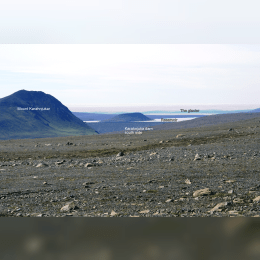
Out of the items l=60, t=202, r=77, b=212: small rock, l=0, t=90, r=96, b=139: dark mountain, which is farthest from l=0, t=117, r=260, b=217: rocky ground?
l=0, t=90, r=96, b=139: dark mountain

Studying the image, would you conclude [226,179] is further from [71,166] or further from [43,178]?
[71,166]

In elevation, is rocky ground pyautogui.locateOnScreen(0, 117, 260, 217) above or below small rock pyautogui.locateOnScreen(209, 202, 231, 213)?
below

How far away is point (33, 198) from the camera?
271 inches

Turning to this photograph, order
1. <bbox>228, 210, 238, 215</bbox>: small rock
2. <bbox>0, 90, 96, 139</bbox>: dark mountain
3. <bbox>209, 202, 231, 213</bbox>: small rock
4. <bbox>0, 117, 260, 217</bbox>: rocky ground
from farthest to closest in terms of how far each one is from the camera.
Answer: <bbox>0, 90, 96, 139</bbox>: dark mountain → <bbox>0, 117, 260, 217</bbox>: rocky ground → <bbox>209, 202, 231, 213</bbox>: small rock → <bbox>228, 210, 238, 215</bbox>: small rock

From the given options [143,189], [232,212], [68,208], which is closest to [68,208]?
[68,208]

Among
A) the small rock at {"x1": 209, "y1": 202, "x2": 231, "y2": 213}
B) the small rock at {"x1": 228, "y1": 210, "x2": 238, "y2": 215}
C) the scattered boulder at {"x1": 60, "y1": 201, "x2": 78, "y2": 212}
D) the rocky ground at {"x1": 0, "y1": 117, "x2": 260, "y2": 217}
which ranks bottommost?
the rocky ground at {"x1": 0, "y1": 117, "x2": 260, "y2": 217}

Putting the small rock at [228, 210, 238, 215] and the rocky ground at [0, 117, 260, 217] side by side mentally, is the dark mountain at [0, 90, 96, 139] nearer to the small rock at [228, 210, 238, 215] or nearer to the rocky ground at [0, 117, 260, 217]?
the rocky ground at [0, 117, 260, 217]

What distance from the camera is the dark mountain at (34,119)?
13232 centimetres

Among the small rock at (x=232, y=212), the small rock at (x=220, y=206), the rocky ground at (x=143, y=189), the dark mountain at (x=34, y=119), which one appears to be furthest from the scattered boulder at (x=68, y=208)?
the dark mountain at (x=34, y=119)

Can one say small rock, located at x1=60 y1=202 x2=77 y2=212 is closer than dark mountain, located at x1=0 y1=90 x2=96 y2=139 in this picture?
Yes

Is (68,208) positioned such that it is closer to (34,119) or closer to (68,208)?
(68,208)

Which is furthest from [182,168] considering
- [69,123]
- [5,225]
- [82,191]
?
[69,123]

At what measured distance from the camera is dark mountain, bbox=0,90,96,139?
132 meters

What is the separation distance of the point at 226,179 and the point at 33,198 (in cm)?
495
